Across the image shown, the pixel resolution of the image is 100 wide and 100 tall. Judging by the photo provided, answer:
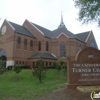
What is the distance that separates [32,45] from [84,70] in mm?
35016

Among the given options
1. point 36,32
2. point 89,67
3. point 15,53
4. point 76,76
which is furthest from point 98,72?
point 36,32

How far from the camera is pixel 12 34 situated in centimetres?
3938

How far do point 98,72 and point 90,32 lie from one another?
4908 cm

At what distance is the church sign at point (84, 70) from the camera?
9562 millimetres

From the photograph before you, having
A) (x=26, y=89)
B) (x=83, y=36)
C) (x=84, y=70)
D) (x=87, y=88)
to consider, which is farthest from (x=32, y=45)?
(x=87, y=88)

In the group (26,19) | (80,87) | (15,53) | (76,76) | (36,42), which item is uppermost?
(26,19)

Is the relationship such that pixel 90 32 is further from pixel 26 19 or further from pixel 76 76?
pixel 76 76

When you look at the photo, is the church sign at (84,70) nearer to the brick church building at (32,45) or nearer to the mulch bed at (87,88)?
the mulch bed at (87,88)

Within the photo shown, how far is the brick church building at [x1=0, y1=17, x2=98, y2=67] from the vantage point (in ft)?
A: 129

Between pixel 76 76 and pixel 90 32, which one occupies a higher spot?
pixel 90 32

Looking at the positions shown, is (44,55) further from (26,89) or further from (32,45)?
(26,89)

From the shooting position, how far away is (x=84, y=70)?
9656 mm

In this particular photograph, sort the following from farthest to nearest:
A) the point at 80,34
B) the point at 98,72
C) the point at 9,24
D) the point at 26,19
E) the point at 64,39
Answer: the point at 80,34, the point at 26,19, the point at 64,39, the point at 9,24, the point at 98,72

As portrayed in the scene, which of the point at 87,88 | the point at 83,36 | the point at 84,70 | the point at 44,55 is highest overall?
the point at 83,36
